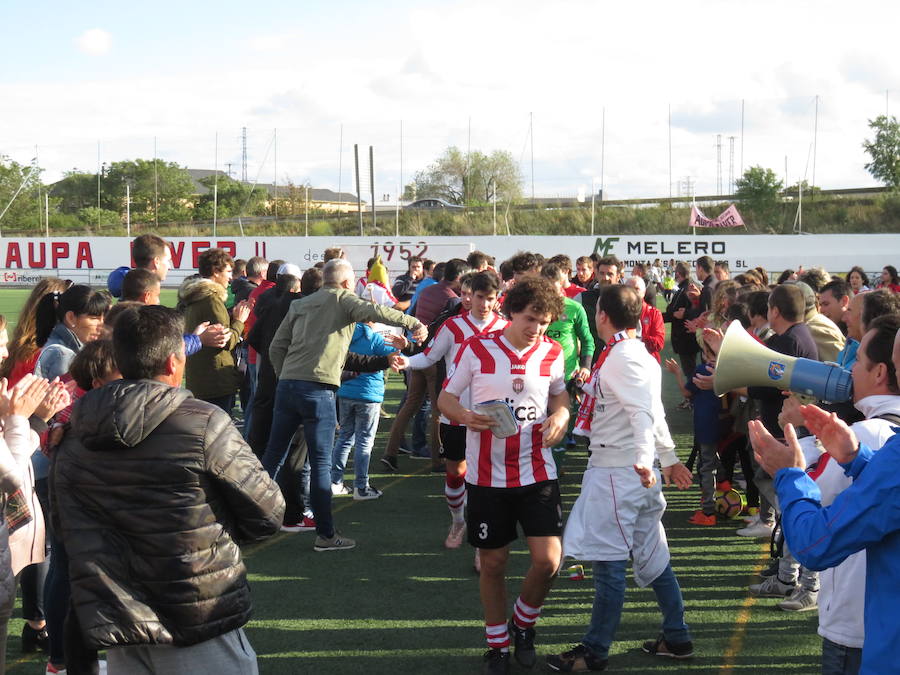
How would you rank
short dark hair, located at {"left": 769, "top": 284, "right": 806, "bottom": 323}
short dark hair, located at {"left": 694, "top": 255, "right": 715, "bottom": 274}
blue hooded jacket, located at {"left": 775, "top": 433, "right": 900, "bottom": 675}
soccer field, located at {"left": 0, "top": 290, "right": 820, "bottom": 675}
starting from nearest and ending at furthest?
blue hooded jacket, located at {"left": 775, "top": 433, "right": 900, "bottom": 675} → soccer field, located at {"left": 0, "top": 290, "right": 820, "bottom": 675} → short dark hair, located at {"left": 769, "top": 284, "right": 806, "bottom": 323} → short dark hair, located at {"left": 694, "top": 255, "right": 715, "bottom": 274}

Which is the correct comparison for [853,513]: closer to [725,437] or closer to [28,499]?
[28,499]

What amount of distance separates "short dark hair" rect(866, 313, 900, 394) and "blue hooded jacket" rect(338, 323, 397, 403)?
4.83 meters

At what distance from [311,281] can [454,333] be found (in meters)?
1.31

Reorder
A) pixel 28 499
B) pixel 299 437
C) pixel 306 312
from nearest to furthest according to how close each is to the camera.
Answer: pixel 28 499 → pixel 306 312 → pixel 299 437

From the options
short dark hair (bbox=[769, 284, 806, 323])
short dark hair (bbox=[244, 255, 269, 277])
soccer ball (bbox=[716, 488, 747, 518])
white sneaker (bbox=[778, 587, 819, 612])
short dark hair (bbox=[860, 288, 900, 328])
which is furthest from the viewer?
short dark hair (bbox=[244, 255, 269, 277])

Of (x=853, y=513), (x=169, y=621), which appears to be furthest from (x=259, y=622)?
(x=853, y=513)

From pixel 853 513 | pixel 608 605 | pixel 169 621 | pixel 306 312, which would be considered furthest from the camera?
pixel 306 312

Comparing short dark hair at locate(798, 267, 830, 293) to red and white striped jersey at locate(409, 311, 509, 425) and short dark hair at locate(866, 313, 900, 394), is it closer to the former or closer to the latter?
red and white striped jersey at locate(409, 311, 509, 425)

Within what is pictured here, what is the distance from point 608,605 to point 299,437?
316 cm

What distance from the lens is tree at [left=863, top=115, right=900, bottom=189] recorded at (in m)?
50.5

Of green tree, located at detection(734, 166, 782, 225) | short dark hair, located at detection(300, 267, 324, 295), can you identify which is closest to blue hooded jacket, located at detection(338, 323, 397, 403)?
short dark hair, located at detection(300, 267, 324, 295)

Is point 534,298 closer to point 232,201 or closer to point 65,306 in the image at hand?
point 65,306

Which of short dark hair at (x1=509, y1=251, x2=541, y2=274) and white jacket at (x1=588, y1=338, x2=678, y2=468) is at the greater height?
short dark hair at (x1=509, y1=251, x2=541, y2=274)

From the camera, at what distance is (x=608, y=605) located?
430 cm
